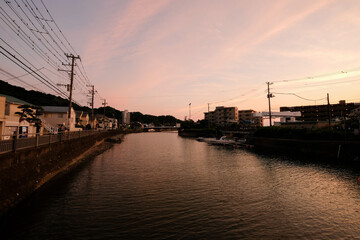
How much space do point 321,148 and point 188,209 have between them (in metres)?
35.1

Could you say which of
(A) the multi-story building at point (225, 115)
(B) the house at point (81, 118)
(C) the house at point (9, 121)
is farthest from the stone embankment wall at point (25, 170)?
(A) the multi-story building at point (225, 115)

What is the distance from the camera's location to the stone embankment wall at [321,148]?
30.2 metres

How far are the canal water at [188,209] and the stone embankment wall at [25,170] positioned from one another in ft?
2.76

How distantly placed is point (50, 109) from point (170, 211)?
55.5m

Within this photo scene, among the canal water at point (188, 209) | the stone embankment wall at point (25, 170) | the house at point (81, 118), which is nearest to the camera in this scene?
the canal water at point (188, 209)

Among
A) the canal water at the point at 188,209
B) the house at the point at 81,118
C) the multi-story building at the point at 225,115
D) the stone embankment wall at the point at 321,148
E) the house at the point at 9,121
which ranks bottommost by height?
the canal water at the point at 188,209

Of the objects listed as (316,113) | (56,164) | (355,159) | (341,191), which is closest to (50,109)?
(56,164)

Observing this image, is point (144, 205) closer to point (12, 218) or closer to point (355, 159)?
point (12, 218)

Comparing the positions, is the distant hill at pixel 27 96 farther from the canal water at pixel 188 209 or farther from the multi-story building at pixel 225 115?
the multi-story building at pixel 225 115

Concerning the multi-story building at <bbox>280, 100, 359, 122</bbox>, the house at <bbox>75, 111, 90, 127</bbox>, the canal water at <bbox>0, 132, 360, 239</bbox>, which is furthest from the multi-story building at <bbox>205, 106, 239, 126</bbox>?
the canal water at <bbox>0, 132, 360, 239</bbox>

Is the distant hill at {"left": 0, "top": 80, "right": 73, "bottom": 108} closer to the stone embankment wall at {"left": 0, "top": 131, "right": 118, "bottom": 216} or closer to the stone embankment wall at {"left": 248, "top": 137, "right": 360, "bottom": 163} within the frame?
the stone embankment wall at {"left": 0, "top": 131, "right": 118, "bottom": 216}

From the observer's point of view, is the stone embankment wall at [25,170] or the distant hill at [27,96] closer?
the stone embankment wall at [25,170]

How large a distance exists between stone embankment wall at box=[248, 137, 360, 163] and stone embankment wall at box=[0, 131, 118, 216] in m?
41.7

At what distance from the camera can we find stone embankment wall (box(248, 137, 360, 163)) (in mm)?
30219
